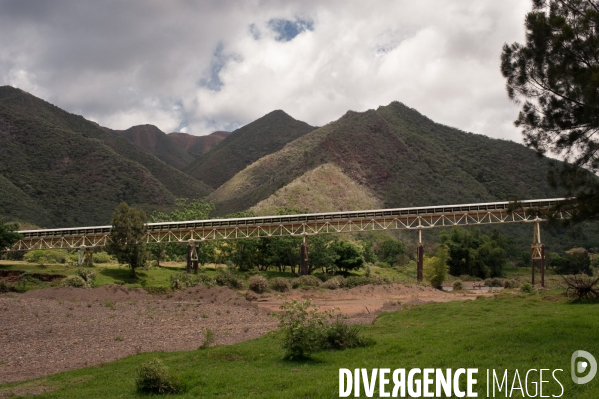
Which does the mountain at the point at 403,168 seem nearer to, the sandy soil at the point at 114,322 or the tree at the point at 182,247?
the tree at the point at 182,247

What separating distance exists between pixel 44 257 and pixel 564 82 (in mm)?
55123

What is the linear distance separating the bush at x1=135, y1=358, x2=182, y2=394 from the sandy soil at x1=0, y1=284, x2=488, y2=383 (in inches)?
184

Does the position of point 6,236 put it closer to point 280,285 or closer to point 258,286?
point 258,286

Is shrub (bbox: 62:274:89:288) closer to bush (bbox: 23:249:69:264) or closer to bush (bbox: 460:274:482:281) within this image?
bush (bbox: 23:249:69:264)

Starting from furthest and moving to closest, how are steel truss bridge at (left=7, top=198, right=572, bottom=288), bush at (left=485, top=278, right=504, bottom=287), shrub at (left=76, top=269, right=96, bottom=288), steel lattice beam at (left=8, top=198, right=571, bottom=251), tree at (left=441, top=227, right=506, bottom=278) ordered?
1. tree at (left=441, top=227, right=506, bottom=278)
2. bush at (left=485, top=278, right=504, bottom=287)
3. steel lattice beam at (left=8, top=198, right=571, bottom=251)
4. steel truss bridge at (left=7, top=198, right=572, bottom=288)
5. shrub at (left=76, top=269, right=96, bottom=288)

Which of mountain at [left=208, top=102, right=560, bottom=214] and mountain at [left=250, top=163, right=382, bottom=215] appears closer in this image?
mountain at [left=250, top=163, right=382, bottom=215]

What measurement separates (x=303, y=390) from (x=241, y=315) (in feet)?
53.2

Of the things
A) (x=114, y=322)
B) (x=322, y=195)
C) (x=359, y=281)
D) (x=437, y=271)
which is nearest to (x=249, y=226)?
(x=359, y=281)

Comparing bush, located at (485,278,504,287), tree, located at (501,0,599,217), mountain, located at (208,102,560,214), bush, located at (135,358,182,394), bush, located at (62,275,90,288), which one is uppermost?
mountain, located at (208,102,560,214)

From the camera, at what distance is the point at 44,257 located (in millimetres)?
55375

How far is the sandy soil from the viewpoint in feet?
54.1

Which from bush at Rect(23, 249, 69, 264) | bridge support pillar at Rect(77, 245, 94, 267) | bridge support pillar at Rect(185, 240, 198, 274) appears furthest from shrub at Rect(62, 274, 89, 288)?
bush at Rect(23, 249, 69, 264)

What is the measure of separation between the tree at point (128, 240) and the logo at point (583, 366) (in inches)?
1538

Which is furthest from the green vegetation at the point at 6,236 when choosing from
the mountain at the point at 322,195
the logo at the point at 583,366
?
the logo at the point at 583,366
